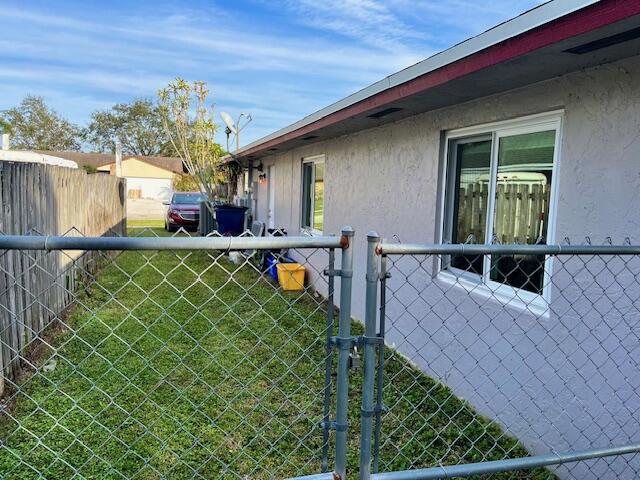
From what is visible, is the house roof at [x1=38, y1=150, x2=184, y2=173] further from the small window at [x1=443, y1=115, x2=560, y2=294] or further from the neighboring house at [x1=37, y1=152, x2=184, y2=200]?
the small window at [x1=443, y1=115, x2=560, y2=294]

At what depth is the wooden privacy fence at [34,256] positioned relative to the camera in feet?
12.6

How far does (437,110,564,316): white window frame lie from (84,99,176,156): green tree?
2282 inches

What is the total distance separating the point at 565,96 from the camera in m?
3.14

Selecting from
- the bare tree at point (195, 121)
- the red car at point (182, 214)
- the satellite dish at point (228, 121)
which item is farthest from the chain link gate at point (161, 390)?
the red car at point (182, 214)

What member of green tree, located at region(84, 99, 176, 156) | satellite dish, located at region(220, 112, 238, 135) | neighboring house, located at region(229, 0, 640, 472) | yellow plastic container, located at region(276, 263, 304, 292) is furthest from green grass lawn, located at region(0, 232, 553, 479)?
green tree, located at region(84, 99, 176, 156)

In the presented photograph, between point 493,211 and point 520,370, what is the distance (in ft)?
4.31

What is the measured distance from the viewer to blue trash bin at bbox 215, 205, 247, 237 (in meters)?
12.3

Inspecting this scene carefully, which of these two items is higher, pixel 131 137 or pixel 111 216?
pixel 131 137

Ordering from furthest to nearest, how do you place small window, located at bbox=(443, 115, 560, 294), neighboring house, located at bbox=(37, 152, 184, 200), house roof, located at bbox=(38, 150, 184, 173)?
house roof, located at bbox=(38, 150, 184, 173) → neighboring house, located at bbox=(37, 152, 184, 200) → small window, located at bbox=(443, 115, 560, 294)

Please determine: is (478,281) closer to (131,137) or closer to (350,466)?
(350,466)

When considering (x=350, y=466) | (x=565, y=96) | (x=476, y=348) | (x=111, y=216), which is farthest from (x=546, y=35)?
(x=111, y=216)

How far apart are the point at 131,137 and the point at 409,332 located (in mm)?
61246

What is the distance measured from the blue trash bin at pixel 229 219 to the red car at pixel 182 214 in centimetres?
710

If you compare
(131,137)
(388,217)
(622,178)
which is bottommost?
(388,217)
